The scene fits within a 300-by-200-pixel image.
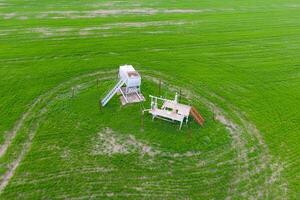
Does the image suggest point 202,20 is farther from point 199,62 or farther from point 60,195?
point 60,195

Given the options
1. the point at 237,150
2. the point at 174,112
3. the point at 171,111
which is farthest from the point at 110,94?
the point at 237,150

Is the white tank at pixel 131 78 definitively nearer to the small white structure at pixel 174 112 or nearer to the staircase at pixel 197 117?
the small white structure at pixel 174 112

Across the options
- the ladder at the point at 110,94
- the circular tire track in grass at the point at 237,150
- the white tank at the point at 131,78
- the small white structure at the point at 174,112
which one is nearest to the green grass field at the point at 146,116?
the circular tire track in grass at the point at 237,150

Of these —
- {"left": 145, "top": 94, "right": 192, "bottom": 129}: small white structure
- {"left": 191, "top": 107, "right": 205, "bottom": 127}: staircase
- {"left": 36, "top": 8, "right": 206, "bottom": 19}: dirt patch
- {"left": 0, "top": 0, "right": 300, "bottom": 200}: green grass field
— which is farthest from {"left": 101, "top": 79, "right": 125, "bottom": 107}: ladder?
{"left": 36, "top": 8, "right": 206, "bottom": 19}: dirt patch

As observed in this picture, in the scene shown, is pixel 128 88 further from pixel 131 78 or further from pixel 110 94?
pixel 110 94

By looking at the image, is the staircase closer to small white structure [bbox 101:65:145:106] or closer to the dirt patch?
small white structure [bbox 101:65:145:106]

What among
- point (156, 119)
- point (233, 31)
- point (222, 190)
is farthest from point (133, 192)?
point (233, 31)

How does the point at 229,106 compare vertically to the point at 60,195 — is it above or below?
above
